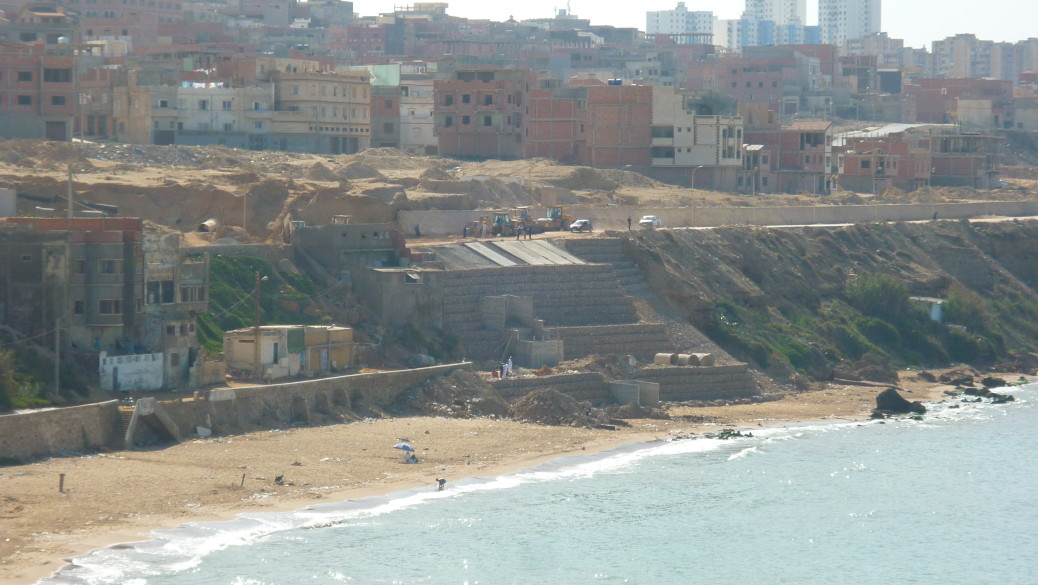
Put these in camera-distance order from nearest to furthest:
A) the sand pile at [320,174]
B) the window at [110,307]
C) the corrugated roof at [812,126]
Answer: the window at [110,307] → the sand pile at [320,174] → the corrugated roof at [812,126]

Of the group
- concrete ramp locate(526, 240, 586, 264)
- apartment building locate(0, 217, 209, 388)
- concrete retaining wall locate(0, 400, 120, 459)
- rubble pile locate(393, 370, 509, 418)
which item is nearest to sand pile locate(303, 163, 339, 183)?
concrete ramp locate(526, 240, 586, 264)

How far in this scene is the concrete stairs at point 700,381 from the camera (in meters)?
51.2

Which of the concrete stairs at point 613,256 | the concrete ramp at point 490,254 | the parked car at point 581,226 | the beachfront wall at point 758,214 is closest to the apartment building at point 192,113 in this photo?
the beachfront wall at point 758,214

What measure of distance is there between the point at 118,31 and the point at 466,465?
84515 mm

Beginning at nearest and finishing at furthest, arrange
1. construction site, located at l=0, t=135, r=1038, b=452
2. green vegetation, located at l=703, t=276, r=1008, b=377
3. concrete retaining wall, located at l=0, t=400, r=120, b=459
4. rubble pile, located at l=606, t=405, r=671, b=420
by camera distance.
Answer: concrete retaining wall, located at l=0, t=400, r=120, b=459, rubble pile, located at l=606, t=405, r=671, b=420, construction site, located at l=0, t=135, r=1038, b=452, green vegetation, located at l=703, t=276, r=1008, b=377

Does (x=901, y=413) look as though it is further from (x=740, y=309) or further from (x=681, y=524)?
(x=681, y=524)

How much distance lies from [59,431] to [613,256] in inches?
1045

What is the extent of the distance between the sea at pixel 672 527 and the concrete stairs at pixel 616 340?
18.6ft

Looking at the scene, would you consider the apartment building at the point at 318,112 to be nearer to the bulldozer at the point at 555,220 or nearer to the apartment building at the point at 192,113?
the apartment building at the point at 192,113

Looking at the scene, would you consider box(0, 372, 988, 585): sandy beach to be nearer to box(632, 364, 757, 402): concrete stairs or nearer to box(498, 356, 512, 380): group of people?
box(632, 364, 757, 402): concrete stairs

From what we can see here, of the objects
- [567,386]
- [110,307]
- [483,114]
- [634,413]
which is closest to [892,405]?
[634,413]

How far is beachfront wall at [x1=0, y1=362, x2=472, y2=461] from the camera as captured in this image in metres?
36.5

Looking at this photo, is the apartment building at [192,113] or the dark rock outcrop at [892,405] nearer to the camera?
the dark rock outcrop at [892,405]

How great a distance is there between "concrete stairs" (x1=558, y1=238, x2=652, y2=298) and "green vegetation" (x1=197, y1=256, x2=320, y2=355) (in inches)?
477
